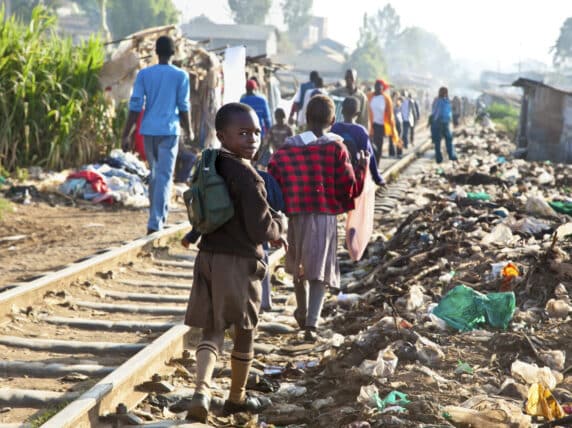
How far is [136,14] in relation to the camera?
79.4 m

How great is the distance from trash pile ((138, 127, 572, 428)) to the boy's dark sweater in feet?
2.96

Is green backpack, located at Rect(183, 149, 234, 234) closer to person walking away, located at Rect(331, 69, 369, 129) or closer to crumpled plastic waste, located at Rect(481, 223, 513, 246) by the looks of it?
crumpled plastic waste, located at Rect(481, 223, 513, 246)

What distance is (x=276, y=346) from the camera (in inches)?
244

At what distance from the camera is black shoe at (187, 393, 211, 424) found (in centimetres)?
430

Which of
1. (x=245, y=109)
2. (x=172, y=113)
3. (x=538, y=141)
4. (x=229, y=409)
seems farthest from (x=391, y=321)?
(x=538, y=141)

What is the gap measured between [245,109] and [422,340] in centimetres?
197

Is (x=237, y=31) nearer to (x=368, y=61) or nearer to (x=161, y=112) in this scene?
(x=368, y=61)

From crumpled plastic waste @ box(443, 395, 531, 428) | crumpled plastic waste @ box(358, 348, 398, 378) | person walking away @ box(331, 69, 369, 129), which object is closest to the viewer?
crumpled plastic waste @ box(443, 395, 531, 428)

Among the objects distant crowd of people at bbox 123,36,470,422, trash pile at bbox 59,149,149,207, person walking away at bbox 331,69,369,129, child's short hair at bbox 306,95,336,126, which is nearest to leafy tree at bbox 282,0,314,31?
person walking away at bbox 331,69,369,129

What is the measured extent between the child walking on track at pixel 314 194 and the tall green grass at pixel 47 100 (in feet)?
26.0

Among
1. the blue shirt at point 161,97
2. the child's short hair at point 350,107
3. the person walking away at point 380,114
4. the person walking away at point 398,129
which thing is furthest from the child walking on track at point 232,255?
the person walking away at point 398,129

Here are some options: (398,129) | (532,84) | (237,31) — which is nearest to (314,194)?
(532,84)

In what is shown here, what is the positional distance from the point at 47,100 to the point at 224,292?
9.94m

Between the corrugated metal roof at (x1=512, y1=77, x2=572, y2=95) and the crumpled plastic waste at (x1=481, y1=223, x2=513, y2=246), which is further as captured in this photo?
the corrugated metal roof at (x1=512, y1=77, x2=572, y2=95)
